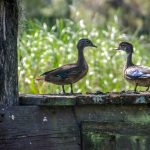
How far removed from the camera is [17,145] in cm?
546

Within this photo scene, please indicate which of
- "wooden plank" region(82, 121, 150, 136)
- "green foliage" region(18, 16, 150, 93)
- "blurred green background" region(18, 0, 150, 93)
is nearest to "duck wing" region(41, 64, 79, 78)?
"wooden plank" region(82, 121, 150, 136)

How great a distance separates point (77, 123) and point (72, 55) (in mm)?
6682

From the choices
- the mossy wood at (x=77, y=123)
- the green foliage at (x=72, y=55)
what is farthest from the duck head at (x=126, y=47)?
the green foliage at (x=72, y=55)

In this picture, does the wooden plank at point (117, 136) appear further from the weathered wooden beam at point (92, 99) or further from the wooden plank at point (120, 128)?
the weathered wooden beam at point (92, 99)

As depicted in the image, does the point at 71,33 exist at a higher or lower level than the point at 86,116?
higher

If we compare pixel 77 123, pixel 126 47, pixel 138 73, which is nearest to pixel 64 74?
pixel 138 73

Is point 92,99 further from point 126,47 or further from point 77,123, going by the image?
point 126,47

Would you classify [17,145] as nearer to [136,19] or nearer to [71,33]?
[71,33]

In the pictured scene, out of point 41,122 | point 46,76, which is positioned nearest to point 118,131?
point 41,122

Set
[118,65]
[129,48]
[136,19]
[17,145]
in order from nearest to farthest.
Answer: [17,145] → [129,48] → [118,65] → [136,19]

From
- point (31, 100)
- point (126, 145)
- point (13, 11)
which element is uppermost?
point (13, 11)

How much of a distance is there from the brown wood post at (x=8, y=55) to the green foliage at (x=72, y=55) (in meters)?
5.39

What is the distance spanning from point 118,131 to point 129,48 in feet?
8.35

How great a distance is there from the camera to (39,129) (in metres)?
5.49
